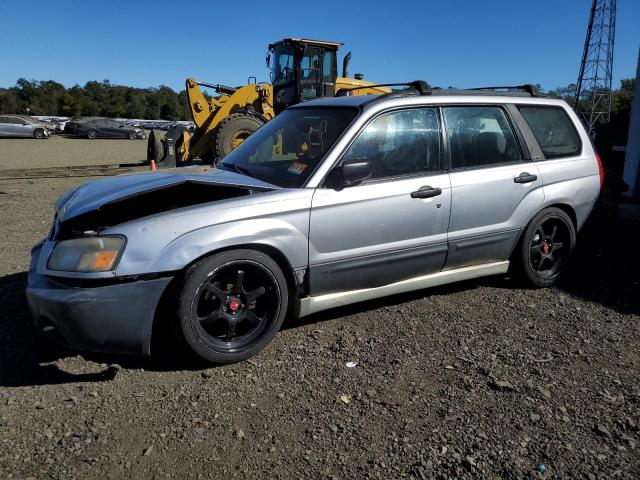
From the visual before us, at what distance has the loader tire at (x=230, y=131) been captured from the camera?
12328 millimetres

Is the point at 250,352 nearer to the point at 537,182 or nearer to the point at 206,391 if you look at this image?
the point at 206,391

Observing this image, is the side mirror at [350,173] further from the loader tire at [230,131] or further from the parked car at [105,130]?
the parked car at [105,130]

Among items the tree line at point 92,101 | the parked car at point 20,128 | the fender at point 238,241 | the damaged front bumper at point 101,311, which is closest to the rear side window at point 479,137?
the fender at point 238,241

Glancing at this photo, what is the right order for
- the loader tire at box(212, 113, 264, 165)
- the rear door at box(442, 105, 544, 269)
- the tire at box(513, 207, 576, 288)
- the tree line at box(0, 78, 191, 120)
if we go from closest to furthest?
the rear door at box(442, 105, 544, 269) → the tire at box(513, 207, 576, 288) → the loader tire at box(212, 113, 264, 165) → the tree line at box(0, 78, 191, 120)

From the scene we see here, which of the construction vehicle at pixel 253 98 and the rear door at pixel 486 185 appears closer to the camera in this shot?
the rear door at pixel 486 185

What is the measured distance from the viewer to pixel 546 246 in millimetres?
4684

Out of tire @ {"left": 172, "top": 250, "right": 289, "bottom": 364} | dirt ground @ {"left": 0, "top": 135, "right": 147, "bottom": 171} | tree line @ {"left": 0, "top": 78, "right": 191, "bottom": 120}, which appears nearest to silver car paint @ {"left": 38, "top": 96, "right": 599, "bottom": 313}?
tire @ {"left": 172, "top": 250, "right": 289, "bottom": 364}

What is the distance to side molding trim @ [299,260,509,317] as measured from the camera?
3596mm

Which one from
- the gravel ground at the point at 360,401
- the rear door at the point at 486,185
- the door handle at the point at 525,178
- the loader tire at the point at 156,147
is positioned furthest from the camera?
the loader tire at the point at 156,147

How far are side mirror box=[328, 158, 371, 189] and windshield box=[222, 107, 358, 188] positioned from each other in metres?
0.17

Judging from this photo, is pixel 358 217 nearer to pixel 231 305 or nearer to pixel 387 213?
pixel 387 213

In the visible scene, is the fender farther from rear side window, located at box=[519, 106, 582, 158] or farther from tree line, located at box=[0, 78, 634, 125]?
tree line, located at box=[0, 78, 634, 125]

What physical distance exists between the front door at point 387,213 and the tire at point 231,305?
12.9 inches

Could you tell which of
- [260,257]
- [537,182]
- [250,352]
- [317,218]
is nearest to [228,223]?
[260,257]
